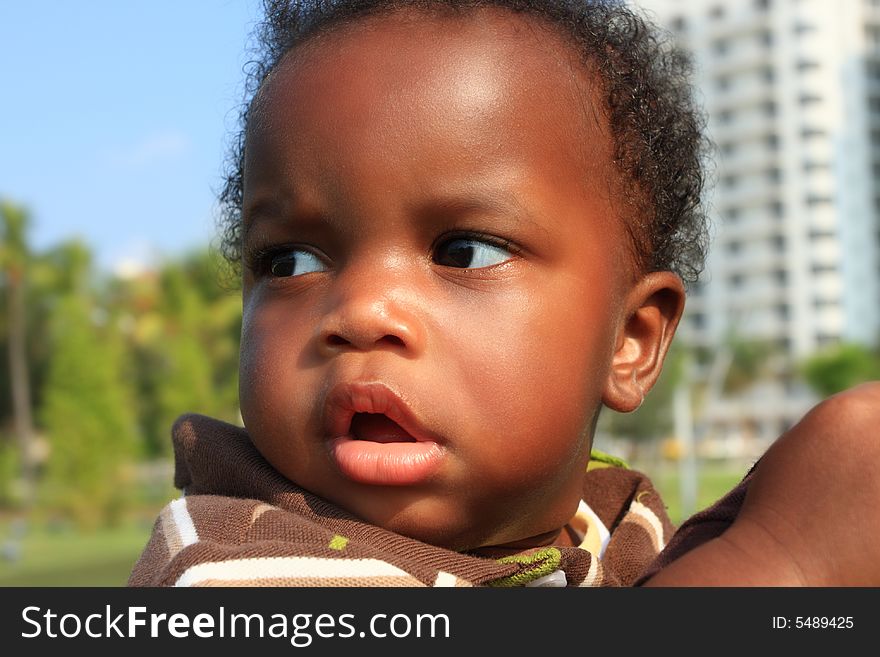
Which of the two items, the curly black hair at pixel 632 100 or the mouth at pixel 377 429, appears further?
the curly black hair at pixel 632 100

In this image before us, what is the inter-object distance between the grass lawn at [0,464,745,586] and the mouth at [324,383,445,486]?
20.4ft

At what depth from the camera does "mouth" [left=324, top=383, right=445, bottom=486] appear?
1.29 metres

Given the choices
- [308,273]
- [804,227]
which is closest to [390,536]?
[308,273]

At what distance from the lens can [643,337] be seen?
5.88 ft

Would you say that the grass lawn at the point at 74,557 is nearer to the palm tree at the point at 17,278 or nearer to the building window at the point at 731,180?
the palm tree at the point at 17,278

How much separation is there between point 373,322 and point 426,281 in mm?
115

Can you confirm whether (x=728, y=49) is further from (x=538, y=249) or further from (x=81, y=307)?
(x=538, y=249)

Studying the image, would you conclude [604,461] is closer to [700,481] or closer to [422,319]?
[422,319]

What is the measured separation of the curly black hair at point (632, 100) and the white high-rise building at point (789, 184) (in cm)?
6753

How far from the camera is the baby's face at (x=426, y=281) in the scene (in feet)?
4.32

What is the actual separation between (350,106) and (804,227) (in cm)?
7160

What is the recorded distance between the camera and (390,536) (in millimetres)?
1284

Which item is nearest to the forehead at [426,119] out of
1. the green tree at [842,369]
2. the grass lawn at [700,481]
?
the grass lawn at [700,481]

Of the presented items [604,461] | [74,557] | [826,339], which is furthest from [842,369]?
[604,461]
